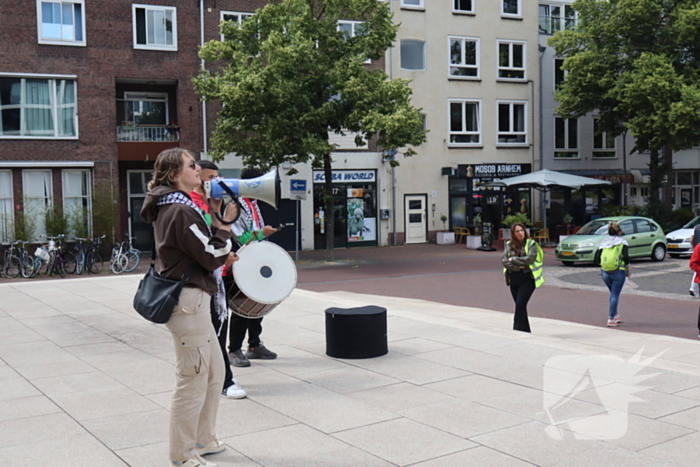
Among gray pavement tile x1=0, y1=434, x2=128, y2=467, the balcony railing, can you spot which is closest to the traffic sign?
the balcony railing

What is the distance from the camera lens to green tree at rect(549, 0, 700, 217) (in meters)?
27.8

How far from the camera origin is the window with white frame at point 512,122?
110 feet

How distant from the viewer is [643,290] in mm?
16109

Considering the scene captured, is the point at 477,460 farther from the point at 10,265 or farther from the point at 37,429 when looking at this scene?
the point at 10,265

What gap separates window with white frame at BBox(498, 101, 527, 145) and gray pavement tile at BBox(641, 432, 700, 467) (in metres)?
29.5

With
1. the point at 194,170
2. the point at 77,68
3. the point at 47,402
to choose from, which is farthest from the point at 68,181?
the point at 194,170

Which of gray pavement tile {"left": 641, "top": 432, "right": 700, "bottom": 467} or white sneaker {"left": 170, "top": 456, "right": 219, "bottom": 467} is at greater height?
white sneaker {"left": 170, "top": 456, "right": 219, "bottom": 467}

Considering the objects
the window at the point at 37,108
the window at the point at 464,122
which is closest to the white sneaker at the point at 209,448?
the window at the point at 37,108

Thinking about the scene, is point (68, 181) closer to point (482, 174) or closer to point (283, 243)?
point (283, 243)

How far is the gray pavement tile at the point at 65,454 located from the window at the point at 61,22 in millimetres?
23246

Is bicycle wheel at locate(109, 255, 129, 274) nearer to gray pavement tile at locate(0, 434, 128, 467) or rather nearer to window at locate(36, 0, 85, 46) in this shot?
window at locate(36, 0, 85, 46)

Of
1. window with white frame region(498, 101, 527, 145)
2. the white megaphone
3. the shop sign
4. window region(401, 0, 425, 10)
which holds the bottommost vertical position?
the white megaphone

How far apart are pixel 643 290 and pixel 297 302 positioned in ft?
28.0

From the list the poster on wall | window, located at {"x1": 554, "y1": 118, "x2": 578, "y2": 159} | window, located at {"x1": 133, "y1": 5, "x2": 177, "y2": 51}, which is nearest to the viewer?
window, located at {"x1": 133, "y1": 5, "x2": 177, "y2": 51}
